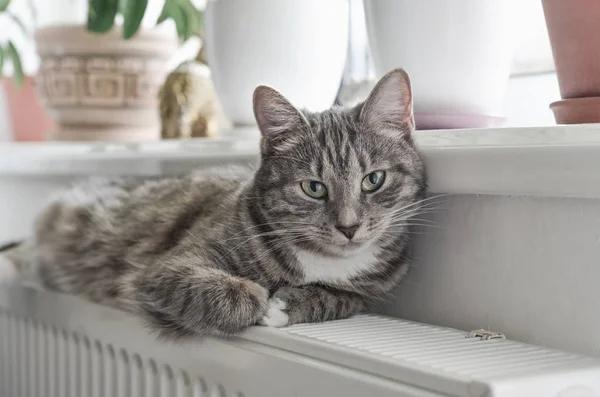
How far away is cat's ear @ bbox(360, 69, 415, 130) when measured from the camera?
94cm

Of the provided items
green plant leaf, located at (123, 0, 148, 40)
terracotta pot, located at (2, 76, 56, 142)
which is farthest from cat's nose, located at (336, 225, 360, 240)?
terracotta pot, located at (2, 76, 56, 142)

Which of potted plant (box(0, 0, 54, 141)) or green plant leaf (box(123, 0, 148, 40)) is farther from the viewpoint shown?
potted plant (box(0, 0, 54, 141))

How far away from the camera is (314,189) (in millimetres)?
963

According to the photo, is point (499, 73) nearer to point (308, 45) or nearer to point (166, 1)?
point (308, 45)

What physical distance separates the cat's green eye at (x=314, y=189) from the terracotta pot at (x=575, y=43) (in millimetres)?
298

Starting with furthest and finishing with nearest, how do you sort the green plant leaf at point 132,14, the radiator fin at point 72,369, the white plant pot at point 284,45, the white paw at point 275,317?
the green plant leaf at point 132,14
the white plant pot at point 284,45
the radiator fin at point 72,369
the white paw at point 275,317

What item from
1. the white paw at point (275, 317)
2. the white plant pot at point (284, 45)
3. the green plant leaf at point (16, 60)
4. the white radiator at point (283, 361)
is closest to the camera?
the white radiator at point (283, 361)

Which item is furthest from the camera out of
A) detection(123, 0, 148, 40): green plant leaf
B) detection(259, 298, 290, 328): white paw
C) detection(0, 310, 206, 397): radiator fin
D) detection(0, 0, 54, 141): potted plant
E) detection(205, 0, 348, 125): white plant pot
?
detection(0, 0, 54, 141): potted plant

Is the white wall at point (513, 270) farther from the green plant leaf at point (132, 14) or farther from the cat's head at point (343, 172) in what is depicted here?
the green plant leaf at point (132, 14)

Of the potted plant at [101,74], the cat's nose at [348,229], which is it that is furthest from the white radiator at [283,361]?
Result: the potted plant at [101,74]

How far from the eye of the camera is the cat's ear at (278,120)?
99cm

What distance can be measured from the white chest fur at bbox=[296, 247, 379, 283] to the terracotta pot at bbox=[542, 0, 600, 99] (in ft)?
1.04

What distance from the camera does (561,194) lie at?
79cm

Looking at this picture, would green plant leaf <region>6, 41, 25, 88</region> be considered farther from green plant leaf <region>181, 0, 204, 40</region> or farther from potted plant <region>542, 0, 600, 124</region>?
potted plant <region>542, 0, 600, 124</region>
